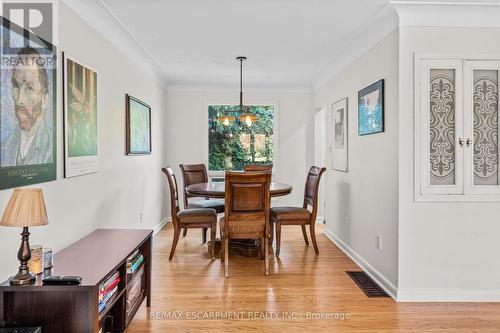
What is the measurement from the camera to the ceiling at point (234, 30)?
2.86 m

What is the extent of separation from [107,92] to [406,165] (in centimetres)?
265

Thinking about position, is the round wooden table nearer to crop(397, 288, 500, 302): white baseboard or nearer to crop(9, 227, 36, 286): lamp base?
crop(397, 288, 500, 302): white baseboard

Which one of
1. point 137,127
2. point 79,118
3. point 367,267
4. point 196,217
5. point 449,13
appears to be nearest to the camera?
point 79,118

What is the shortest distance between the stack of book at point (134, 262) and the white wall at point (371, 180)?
6.63 feet

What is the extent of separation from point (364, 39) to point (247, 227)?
217 cm

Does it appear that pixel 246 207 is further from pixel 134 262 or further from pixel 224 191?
pixel 134 262

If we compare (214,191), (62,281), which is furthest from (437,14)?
(62,281)

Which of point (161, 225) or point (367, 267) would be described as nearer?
point (367, 267)

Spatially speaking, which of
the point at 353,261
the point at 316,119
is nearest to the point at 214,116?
the point at 316,119

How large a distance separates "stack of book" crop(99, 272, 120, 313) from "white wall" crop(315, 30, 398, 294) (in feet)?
7.03

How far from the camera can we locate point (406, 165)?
289 centimetres

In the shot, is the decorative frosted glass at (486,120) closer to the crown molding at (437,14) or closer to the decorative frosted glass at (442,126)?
the decorative frosted glass at (442,126)

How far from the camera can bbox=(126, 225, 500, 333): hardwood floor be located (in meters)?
2.50

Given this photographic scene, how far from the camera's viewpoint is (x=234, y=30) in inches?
136
